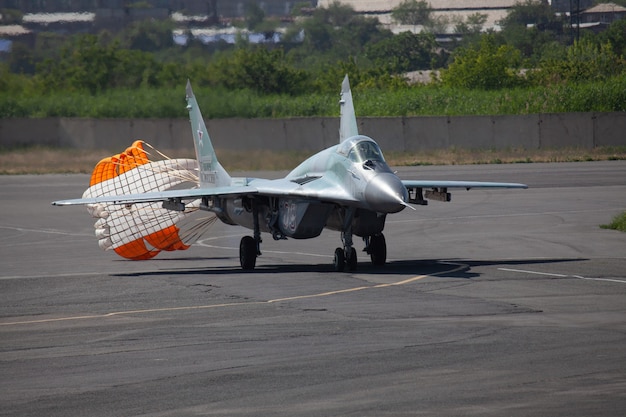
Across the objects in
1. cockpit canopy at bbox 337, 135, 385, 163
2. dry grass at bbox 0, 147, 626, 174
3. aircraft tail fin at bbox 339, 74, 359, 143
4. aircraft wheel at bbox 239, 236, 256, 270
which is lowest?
dry grass at bbox 0, 147, 626, 174

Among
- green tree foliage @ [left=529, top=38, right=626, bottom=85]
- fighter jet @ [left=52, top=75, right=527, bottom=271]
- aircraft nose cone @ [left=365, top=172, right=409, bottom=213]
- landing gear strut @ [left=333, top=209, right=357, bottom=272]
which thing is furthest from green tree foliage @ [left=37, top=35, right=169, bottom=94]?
aircraft nose cone @ [left=365, top=172, right=409, bottom=213]

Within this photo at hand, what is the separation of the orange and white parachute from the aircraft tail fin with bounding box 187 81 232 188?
816 mm

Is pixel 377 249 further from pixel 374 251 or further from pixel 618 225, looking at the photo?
pixel 618 225

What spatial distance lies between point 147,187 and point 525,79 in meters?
51.2

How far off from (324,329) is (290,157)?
39735 millimetres

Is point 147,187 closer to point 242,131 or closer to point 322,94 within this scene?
point 242,131

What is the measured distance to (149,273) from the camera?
23297mm

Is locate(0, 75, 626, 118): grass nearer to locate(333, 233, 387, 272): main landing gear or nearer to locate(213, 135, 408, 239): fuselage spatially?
locate(213, 135, 408, 239): fuselage

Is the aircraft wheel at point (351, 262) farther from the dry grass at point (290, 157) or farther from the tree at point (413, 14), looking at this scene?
the tree at point (413, 14)

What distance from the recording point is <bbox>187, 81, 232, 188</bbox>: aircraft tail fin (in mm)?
26391

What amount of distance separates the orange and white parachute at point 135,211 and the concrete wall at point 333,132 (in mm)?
30468

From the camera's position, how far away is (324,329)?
1489cm

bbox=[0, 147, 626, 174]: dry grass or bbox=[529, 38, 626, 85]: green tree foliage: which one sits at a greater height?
bbox=[529, 38, 626, 85]: green tree foliage

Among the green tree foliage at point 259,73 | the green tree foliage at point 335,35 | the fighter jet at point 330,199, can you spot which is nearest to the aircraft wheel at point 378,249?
the fighter jet at point 330,199
